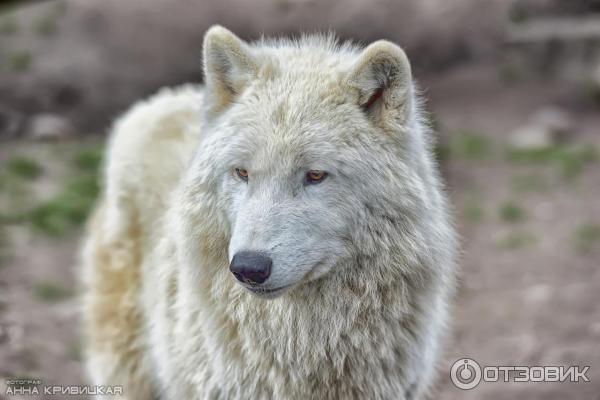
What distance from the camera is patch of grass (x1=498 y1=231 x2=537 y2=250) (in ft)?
28.5

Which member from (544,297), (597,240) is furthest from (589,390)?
(597,240)

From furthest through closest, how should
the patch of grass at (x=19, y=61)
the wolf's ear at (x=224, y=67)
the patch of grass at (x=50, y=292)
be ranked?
the patch of grass at (x=19, y=61)
the patch of grass at (x=50, y=292)
the wolf's ear at (x=224, y=67)

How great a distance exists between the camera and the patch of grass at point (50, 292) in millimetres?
6973

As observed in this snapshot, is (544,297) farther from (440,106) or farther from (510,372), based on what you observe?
(440,106)

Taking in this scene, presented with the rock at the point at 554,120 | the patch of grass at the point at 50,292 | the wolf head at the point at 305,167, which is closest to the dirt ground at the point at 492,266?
the patch of grass at the point at 50,292

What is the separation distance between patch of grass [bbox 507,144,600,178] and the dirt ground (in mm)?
28

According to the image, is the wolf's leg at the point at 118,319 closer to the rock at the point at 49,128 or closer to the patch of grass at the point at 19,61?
the rock at the point at 49,128

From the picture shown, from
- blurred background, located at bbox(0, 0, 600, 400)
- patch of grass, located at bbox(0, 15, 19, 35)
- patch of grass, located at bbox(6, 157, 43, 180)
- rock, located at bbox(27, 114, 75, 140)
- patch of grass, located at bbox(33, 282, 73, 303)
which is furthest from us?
patch of grass, located at bbox(0, 15, 19, 35)

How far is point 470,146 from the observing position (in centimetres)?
1109

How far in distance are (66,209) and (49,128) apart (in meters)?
1.99

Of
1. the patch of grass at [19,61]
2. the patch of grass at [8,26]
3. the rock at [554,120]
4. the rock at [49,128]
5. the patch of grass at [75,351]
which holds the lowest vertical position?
the patch of grass at [75,351]

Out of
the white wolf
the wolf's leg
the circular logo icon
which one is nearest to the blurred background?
the circular logo icon

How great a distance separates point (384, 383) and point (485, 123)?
831cm

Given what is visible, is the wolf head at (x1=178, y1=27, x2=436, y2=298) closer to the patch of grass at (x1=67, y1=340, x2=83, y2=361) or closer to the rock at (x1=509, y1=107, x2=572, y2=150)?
the patch of grass at (x1=67, y1=340, x2=83, y2=361)
